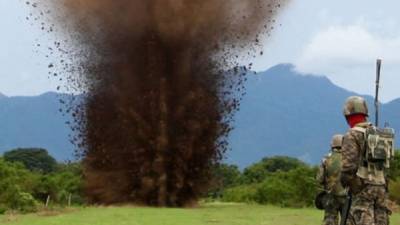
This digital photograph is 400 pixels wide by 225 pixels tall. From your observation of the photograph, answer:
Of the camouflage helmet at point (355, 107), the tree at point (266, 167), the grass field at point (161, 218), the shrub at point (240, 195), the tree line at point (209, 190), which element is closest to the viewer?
the camouflage helmet at point (355, 107)

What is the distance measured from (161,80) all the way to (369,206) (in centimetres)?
1386

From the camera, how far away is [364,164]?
755cm

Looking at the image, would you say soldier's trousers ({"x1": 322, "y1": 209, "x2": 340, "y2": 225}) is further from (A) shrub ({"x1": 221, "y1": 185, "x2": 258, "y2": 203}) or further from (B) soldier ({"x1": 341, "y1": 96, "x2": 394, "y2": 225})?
(A) shrub ({"x1": 221, "y1": 185, "x2": 258, "y2": 203})

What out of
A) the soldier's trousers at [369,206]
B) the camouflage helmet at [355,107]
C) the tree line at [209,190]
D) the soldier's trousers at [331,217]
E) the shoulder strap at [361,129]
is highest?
the tree line at [209,190]

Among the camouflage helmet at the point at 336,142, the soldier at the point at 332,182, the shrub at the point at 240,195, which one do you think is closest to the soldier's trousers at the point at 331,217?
the soldier at the point at 332,182

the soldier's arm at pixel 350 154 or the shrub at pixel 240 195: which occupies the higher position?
→ the shrub at pixel 240 195

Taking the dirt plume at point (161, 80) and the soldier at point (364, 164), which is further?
the dirt plume at point (161, 80)

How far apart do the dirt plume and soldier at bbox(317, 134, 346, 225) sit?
1077cm

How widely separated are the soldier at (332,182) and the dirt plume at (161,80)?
35.3 ft

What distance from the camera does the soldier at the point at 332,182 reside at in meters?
10.3

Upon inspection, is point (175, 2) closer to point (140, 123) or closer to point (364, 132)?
point (140, 123)

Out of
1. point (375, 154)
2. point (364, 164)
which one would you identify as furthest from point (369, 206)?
point (375, 154)

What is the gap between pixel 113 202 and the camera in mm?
22016

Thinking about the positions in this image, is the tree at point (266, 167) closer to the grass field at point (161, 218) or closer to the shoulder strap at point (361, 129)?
the grass field at point (161, 218)
